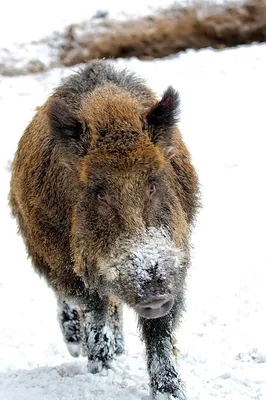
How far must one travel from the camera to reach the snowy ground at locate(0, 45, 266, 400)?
7238 millimetres

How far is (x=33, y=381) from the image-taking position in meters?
7.23

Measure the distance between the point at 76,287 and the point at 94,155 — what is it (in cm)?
131

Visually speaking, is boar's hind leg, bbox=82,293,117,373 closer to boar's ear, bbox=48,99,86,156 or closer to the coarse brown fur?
boar's ear, bbox=48,99,86,156

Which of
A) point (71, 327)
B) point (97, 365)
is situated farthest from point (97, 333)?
point (71, 327)

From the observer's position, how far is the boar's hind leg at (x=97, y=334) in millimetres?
7102

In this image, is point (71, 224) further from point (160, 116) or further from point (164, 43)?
point (164, 43)

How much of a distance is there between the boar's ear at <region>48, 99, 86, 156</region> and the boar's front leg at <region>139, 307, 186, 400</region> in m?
1.37

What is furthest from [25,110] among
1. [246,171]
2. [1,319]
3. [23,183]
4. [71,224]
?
[71,224]

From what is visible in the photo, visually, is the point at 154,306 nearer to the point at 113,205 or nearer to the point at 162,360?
the point at 113,205

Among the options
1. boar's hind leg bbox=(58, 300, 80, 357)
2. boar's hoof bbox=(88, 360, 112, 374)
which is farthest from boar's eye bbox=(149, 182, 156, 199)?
boar's hind leg bbox=(58, 300, 80, 357)

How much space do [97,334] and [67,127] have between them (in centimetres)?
187

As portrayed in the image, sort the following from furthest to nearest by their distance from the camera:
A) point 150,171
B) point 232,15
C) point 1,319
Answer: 1. point 232,15
2. point 1,319
3. point 150,171

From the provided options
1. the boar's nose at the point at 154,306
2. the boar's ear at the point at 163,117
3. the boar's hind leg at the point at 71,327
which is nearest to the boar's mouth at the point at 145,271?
A: the boar's nose at the point at 154,306

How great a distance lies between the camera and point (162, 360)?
669 centimetres
